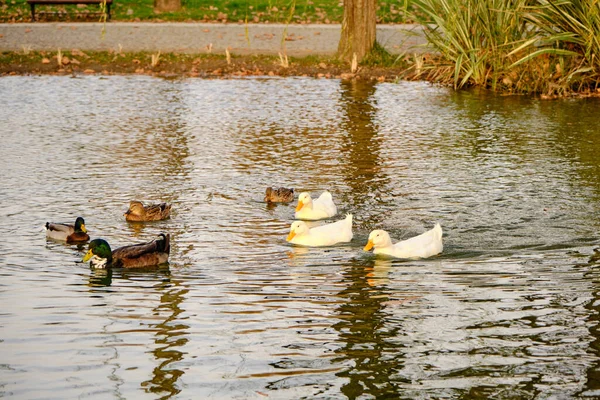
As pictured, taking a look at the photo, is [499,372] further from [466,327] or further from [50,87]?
[50,87]

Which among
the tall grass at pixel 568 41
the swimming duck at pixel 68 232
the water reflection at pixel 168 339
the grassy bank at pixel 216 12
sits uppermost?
the grassy bank at pixel 216 12

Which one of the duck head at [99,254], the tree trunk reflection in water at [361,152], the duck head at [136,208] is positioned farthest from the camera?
the tree trunk reflection in water at [361,152]

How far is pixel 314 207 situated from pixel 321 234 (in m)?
1.04

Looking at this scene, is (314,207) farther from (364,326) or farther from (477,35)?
(477,35)

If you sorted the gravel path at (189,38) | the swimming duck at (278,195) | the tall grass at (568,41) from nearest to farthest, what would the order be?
the swimming duck at (278,195), the tall grass at (568,41), the gravel path at (189,38)

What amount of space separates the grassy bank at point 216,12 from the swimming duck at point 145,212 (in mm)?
15974

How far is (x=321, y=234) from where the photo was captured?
9.87 metres

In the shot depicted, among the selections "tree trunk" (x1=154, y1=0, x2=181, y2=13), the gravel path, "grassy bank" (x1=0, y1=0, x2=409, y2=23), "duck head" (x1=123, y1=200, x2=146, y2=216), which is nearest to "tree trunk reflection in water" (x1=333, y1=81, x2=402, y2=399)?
"duck head" (x1=123, y1=200, x2=146, y2=216)

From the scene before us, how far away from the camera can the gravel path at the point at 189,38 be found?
22.9 meters

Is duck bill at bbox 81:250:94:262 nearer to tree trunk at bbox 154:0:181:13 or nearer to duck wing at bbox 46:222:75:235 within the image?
duck wing at bbox 46:222:75:235

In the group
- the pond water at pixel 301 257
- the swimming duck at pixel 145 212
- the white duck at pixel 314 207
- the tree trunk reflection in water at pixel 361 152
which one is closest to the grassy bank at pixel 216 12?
the tree trunk reflection in water at pixel 361 152

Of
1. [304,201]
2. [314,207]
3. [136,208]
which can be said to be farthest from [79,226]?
[314,207]

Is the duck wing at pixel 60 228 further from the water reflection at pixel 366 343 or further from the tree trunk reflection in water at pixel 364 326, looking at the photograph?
the water reflection at pixel 366 343

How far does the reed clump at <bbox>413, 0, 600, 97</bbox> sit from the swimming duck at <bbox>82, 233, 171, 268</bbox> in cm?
1054
